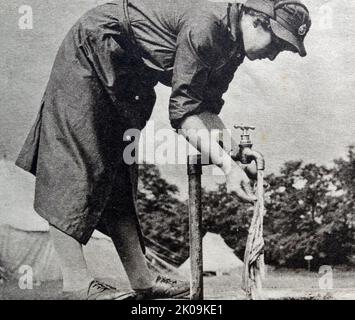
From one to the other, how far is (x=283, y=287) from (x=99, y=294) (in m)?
1.44

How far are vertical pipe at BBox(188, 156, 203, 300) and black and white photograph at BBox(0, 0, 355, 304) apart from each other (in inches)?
0.4

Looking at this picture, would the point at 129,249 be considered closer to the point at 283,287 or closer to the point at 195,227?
the point at 195,227

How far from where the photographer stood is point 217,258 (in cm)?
652

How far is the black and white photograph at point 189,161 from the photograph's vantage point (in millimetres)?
6488

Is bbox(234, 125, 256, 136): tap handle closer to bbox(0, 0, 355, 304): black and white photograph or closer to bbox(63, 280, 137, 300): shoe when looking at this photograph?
bbox(0, 0, 355, 304): black and white photograph

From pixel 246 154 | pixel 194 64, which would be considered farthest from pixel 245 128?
pixel 194 64

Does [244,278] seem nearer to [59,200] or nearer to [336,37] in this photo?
[59,200]

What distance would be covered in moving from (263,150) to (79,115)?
1.47m

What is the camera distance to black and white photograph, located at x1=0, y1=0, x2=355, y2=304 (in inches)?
255

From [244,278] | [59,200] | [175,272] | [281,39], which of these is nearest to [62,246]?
[59,200]

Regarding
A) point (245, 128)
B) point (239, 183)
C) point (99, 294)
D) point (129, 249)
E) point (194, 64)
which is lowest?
point (99, 294)

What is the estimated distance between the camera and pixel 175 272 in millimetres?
6543

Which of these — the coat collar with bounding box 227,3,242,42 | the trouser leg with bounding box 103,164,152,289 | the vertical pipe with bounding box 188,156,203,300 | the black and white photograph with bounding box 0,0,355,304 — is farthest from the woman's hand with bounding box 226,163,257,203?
the coat collar with bounding box 227,3,242,42
